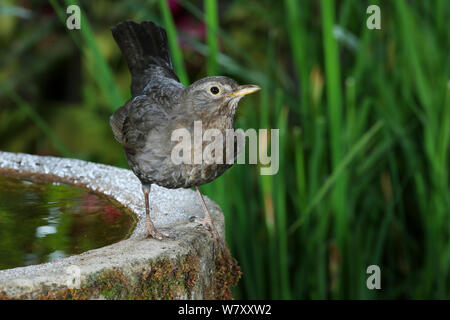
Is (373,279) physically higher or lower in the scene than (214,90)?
lower

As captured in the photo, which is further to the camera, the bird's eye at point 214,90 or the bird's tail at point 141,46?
the bird's tail at point 141,46

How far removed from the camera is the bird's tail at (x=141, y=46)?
133 centimetres

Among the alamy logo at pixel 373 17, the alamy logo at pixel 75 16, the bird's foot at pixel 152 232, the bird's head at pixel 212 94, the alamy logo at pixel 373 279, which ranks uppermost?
the alamy logo at pixel 373 17

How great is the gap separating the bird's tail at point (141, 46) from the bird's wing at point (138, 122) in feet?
0.38

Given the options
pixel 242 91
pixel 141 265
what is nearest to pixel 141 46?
pixel 242 91

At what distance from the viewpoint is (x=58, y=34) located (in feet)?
9.64

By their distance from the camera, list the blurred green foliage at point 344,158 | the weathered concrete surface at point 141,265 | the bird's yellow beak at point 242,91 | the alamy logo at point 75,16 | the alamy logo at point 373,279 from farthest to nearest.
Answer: the alamy logo at point 373,279 → the blurred green foliage at point 344,158 → the alamy logo at point 75,16 → the bird's yellow beak at point 242,91 → the weathered concrete surface at point 141,265

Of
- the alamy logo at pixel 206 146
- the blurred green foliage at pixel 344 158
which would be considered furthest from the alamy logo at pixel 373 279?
the alamy logo at pixel 206 146

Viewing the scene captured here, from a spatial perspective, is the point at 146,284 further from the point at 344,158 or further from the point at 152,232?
the point at 344,158

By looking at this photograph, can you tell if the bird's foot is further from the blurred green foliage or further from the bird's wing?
the blurred green foliage

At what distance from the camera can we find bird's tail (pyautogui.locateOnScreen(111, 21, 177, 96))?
133 cm

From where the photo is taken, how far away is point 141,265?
104cm

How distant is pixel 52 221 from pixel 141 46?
387mm

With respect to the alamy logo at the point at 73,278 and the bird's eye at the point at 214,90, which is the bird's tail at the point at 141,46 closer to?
the bird's eye at the point at 214,90
